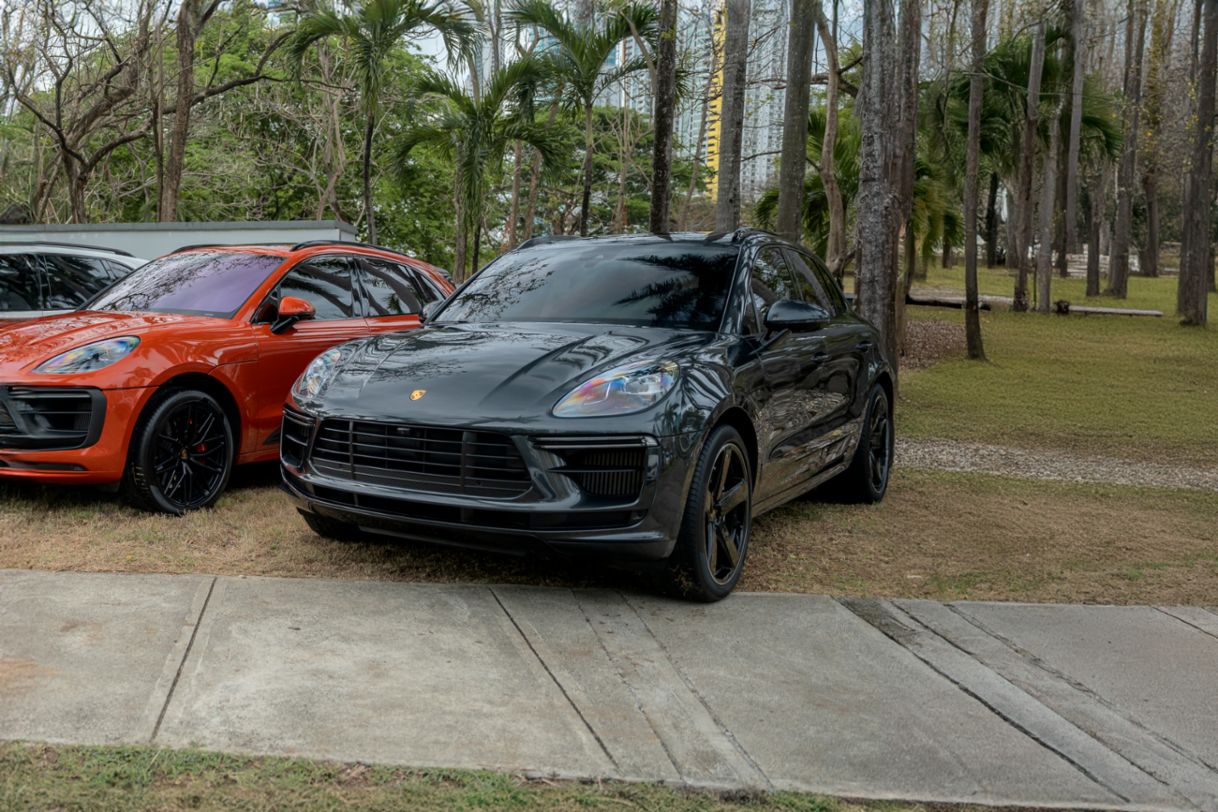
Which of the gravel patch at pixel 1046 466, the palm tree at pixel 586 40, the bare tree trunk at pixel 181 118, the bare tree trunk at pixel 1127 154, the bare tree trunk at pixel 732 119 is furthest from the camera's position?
the bare tree trunk at pixel 1127 154

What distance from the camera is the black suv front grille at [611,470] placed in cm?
460

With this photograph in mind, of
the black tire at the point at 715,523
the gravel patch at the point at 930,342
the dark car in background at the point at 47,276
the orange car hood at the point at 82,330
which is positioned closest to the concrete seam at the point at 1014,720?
the black tire at the point at 715,523

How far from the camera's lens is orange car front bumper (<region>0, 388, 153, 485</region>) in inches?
234

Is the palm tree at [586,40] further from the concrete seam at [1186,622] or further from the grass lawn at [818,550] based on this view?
the concrete seam at [1186,622]

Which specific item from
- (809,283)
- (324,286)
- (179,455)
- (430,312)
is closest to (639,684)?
(430,312)

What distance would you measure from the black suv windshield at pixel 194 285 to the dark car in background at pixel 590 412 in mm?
1656

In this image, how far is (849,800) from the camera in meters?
3.22

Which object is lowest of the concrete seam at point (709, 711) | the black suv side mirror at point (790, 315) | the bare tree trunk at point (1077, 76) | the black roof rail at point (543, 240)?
the concrete seam at point (709, 711)

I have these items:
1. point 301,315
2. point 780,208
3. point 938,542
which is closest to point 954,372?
point 780,208

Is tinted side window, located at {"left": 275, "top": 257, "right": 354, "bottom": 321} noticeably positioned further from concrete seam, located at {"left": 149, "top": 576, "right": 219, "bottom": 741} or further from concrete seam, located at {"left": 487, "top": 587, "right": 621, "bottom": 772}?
concrete seam, located at {"left": 487, "top": 587, "right": 621, "bottom": 772}

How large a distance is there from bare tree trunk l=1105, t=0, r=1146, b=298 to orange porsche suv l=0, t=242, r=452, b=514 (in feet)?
93.7

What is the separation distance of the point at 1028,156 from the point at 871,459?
68.8ft

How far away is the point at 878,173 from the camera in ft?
36.0

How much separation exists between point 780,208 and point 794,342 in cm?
1006
